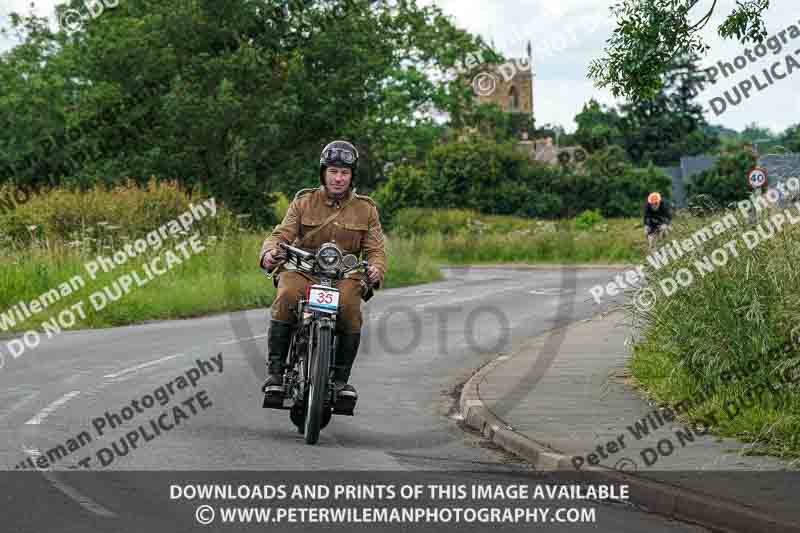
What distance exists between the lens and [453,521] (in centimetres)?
766

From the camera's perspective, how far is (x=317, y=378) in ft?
32.8

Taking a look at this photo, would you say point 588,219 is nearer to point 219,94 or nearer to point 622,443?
point 219,94

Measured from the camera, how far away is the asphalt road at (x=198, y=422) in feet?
26.6

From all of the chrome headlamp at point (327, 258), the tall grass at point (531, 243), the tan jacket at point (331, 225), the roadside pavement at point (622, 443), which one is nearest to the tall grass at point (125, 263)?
the roadside pavement at point (622, 443)

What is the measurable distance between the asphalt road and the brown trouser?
920mm

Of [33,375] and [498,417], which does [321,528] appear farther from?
[33,375]

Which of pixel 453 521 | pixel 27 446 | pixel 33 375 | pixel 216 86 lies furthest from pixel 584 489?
pixel 216 86

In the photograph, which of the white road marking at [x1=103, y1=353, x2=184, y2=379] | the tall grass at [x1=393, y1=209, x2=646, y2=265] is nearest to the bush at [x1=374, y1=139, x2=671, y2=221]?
the tall grass at [x1=393, y1=209, x2=646, y2=265]

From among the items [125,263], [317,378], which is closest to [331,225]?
[317,378]

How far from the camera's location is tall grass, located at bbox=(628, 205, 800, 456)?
33.3 ft

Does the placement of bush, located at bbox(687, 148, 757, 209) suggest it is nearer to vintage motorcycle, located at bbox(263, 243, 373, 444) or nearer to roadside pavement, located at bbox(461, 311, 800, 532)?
roadside pavement, located at bbox(461, 311, 800, 532)

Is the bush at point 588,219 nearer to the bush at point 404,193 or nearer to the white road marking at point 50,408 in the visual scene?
the bush at point 404,193

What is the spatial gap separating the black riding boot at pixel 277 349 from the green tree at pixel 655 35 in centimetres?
471

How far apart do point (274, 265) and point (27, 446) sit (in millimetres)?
2228
